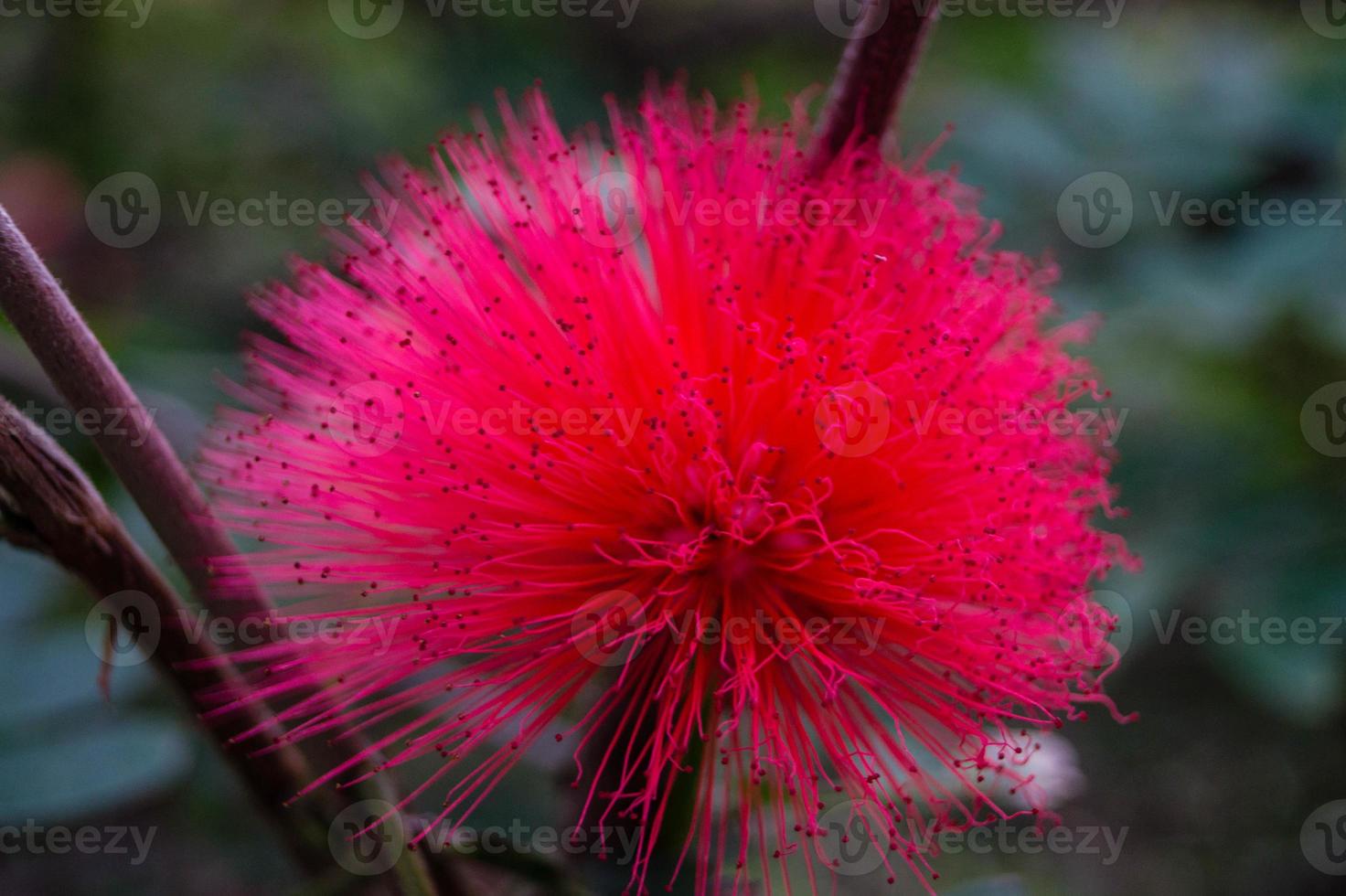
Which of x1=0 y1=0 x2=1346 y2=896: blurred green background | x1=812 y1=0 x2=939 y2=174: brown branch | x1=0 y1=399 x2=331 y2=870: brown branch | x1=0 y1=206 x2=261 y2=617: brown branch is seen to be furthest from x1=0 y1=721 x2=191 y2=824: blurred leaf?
x1=812 y1=0 x2=939 y2=174: brown branch

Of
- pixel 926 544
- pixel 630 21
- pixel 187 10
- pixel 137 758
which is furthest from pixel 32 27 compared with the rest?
pixel 926 544

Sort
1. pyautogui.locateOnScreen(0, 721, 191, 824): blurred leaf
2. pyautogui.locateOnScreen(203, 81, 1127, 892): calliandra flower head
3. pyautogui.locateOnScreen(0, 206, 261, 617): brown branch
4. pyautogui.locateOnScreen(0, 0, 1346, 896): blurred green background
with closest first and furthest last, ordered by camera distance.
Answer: pyautogui.locateOnScreen(0, 206, 261, 617): brown branch, pyautogui.locateOnScreen(203, 81, 1127, 892): calliandra flower head, pyautogui.locateOnScreen(0, 721, 191, 824): blurred leaf, pyautogui.locateOnScreen(0, 0, 1346, 896): blurred green background

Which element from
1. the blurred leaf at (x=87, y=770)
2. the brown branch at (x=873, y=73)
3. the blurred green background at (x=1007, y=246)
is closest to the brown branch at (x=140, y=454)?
the blurred green background at (x=1007, y=246)

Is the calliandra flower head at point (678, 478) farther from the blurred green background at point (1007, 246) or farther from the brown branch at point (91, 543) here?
the blurred green background at point (1007, 246)

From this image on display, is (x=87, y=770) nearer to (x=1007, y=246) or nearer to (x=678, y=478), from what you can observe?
(x=678, y=478)

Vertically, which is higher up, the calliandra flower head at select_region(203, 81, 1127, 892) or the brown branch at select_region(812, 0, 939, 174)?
the brown branch at select_region(812, 0, 939, 174)

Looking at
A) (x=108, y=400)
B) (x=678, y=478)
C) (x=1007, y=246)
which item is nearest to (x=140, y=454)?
(x=108, y=400)

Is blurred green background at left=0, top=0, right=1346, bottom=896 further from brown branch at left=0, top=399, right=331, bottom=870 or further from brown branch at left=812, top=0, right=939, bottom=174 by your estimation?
brown branch at left=812, top=0, right=939, bottom=174

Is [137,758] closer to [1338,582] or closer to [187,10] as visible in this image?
[1338,582]
